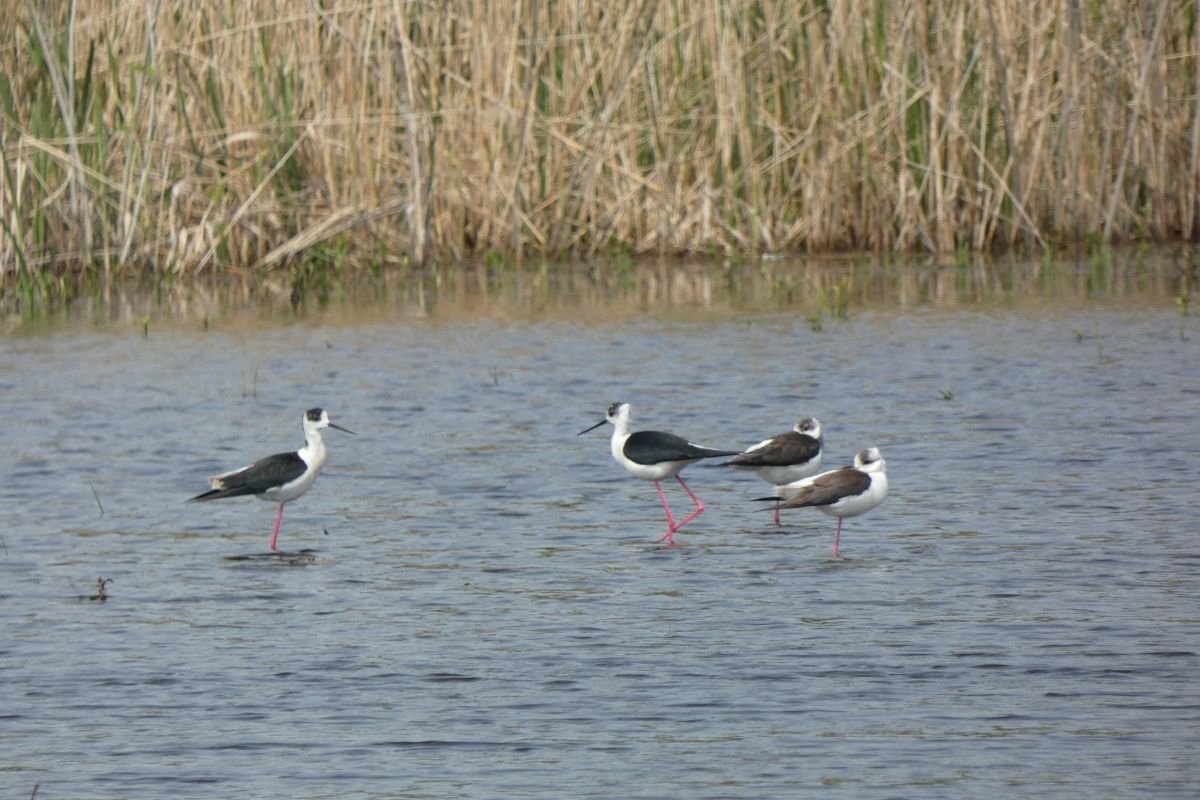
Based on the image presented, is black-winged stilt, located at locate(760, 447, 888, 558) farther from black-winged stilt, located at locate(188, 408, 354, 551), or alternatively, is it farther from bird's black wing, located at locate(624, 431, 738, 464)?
black-winged stilt, located at locate(188, 408, 354, 551)

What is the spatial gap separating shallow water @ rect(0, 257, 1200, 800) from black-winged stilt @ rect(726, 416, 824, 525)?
0.71 feet

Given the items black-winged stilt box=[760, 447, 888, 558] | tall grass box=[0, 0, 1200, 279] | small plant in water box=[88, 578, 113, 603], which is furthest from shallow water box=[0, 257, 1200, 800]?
tall grass box=[0, 0, 1200, 279]

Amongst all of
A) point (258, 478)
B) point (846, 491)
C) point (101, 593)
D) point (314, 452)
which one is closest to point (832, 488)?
point (846, 491)

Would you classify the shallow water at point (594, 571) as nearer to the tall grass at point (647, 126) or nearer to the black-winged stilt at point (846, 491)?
the black-winged stilt at point (846, 491)

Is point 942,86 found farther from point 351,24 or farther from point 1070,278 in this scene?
point 351,24

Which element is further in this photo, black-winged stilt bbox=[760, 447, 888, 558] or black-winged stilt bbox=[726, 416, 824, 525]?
black-winged stilt bbox=[726, 416, 824, 525]

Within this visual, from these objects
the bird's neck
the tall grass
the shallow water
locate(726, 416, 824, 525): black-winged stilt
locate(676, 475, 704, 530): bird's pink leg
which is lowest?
locate(676, 475, 704, 530): bird's pink leg

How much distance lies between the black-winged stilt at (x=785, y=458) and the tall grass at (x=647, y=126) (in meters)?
8.61

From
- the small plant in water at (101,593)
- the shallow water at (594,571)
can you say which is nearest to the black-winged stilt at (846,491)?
the shallow water at (594,571)

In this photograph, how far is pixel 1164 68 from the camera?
1822 cm

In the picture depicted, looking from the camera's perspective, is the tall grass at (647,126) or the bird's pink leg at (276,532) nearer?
the bird's pink leg at (276,532)

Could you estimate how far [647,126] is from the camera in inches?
714

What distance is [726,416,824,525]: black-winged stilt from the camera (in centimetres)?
949

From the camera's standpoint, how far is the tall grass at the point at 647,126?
1772cm
